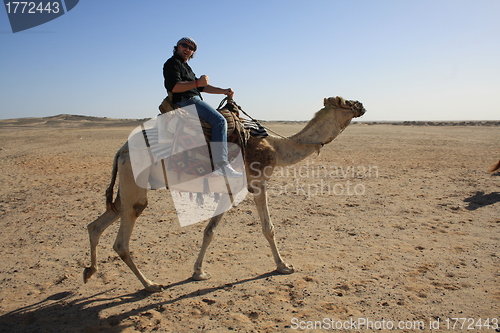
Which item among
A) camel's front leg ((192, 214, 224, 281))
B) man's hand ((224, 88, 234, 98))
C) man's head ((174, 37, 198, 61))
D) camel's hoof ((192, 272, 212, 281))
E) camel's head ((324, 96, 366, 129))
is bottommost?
camel's hoof ((192, 272, 212, 281))

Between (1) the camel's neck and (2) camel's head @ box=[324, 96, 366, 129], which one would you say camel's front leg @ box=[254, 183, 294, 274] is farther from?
(2) camel's head @ box=[324, 96, 366, 129]

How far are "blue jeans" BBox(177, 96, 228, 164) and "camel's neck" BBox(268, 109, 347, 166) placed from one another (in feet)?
3.52

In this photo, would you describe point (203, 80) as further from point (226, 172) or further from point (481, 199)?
point (481, 199)

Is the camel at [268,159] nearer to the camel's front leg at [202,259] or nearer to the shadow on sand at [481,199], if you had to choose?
the camel's front leg at [202,259]

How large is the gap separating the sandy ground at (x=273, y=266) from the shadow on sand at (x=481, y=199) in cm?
4

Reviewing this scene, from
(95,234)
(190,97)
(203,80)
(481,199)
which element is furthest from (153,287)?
(481,199)

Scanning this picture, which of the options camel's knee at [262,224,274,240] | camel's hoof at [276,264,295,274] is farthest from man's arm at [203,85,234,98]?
camel's hoof at [276,264,295,274]

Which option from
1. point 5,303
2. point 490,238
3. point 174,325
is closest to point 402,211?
point 490,238

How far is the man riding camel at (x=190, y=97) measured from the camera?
4.49 meters

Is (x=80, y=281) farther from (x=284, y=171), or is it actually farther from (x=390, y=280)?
(x=284, y=171)

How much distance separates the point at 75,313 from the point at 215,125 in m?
2.91

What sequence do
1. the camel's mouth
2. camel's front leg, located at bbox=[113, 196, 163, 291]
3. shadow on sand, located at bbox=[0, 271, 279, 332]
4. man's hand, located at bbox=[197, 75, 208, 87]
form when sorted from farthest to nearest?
the camel's mouth
camel's front leg, located at bbox=[113, 196, 163, 291]
man's hand, located at bbox=[197, 75, 208, 87]
shadow on sand, located at bbox=[0, 271, 279, 332]

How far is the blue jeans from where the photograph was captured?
4.54 m

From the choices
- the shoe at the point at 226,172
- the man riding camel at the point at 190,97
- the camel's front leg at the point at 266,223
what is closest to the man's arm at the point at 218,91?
the man riding camel at the point at 190,97
